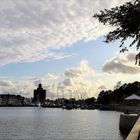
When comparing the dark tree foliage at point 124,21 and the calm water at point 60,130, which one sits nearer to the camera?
the dark tree foliage at point 124,21

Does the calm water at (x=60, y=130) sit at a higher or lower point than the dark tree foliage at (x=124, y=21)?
lower

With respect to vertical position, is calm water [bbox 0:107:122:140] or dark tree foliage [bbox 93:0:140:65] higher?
dark tree foliage [bbox 93:0:140:65]

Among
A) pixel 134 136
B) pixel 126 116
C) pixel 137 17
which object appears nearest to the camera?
pixel 137 17

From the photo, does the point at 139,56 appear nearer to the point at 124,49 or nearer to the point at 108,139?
the point at 124,49

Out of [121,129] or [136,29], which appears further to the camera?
[121,129]

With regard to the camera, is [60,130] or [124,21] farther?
[60,130]

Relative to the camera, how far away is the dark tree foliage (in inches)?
561

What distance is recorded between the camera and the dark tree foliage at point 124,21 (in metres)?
14.3

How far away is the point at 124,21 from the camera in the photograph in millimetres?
14664

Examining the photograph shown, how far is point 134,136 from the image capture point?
16.8 meters

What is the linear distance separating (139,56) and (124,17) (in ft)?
5.25

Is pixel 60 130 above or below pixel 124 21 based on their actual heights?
below

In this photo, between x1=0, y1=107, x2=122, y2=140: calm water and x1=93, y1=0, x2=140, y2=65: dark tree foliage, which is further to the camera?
x1=0, y1=107, x2=122, y2=140: calm water

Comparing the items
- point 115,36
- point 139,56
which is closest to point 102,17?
point 115,36
